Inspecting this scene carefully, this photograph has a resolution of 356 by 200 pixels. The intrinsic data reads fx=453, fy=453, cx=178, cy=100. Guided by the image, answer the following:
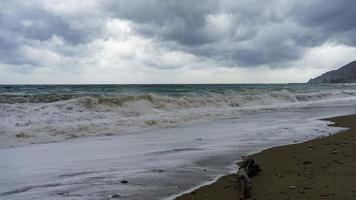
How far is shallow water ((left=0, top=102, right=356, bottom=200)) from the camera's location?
6.67 meters

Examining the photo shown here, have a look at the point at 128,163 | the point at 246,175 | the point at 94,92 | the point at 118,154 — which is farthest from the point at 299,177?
the point at 94,92

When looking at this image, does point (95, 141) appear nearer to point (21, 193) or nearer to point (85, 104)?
point (21, 193)

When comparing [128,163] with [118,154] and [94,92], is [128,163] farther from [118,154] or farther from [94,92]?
[94,92]

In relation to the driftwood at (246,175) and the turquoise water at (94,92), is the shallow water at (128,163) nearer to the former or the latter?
the driftwood at (246,175)

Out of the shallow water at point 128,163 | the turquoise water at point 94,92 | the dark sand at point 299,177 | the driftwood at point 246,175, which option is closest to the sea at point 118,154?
the shallow water at point 128,163

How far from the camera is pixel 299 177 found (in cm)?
A: 714

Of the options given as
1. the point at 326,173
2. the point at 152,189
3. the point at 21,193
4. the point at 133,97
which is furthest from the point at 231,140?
the point at 133,97

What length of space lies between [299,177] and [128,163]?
131 inches

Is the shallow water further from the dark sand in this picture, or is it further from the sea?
the dark sand

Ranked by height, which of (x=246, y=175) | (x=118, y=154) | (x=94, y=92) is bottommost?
(x=118, y=154)

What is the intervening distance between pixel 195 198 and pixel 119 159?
3.44 meters

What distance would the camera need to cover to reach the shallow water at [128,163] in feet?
21.9

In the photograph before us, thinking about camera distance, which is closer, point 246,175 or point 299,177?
point 246,175

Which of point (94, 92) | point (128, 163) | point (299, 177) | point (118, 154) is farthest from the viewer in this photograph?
point (94, 92)
